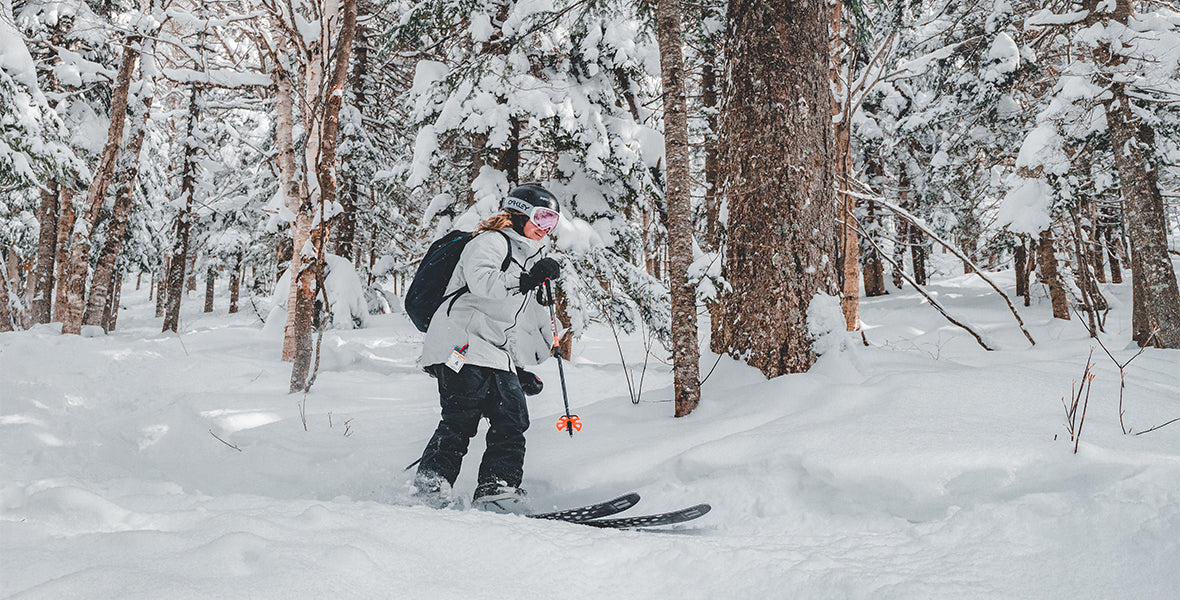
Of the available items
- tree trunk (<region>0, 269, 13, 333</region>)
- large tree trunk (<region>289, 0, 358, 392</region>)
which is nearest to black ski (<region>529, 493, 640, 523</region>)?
large tree trunk (<region>289, 0, 358, 392</region>)

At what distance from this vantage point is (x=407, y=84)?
43.5ft

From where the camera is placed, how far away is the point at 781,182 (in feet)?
14.4

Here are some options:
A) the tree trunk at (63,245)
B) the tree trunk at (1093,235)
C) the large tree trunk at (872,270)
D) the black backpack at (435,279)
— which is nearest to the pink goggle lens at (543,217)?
the black backpack at (435,279)

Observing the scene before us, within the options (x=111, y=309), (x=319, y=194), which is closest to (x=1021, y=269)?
(x=319, y=194)

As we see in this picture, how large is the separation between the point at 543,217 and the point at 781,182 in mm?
1879

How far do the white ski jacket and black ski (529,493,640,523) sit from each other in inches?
39.2

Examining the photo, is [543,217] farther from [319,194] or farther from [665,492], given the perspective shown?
[319,194]

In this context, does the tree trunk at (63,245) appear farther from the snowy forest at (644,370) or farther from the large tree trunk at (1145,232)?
the large tree trunk at (1145,232)

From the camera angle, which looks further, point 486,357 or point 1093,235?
point 1093,235

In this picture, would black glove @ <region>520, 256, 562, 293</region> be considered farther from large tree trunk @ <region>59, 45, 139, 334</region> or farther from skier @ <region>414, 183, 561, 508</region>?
large tree trunk @ <region>59, 45, 139, 334</region>

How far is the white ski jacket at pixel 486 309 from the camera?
3.52 metres

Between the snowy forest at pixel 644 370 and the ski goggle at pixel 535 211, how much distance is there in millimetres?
889

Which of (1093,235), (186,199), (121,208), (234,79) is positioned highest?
(234,79)

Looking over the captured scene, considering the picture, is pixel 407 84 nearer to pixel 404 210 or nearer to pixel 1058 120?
pixel 404 210
